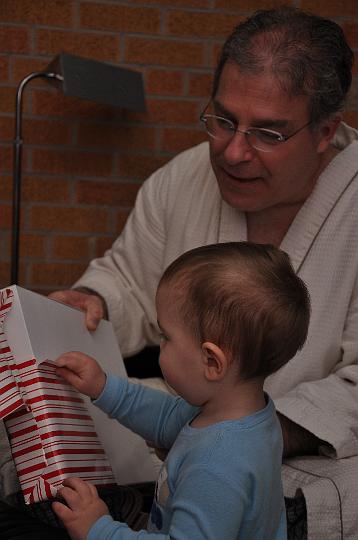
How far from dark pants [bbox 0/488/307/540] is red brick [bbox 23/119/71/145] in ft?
4.82

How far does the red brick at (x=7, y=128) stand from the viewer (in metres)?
2.72

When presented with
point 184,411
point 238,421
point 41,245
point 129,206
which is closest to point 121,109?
point 129,206

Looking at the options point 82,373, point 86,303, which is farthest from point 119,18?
point 82,373

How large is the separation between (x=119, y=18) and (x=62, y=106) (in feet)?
1.09

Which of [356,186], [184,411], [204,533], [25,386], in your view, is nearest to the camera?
[204,533]

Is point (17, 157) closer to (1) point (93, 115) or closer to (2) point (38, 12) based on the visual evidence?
(1) point (93, 115)

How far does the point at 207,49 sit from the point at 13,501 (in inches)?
71.4

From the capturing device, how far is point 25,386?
4.30 ft

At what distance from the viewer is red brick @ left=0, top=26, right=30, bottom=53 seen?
268 centimetres

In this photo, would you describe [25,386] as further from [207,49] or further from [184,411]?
[207,49]

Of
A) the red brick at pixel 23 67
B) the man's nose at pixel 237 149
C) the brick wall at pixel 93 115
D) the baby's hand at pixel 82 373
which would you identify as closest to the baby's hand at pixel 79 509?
the baby's hand at pixel 82 373

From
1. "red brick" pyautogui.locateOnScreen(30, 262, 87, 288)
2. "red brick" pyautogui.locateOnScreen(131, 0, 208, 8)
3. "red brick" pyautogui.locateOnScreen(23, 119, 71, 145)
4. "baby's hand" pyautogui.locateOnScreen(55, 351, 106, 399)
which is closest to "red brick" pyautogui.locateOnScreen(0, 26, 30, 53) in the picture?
"red brick" pyautogui.locateOnScreen(23, 119, 71, 145)

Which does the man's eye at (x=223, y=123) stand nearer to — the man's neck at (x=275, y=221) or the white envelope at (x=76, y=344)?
the man's neck at (x=275, y=221)

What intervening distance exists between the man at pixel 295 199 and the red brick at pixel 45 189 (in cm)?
70
